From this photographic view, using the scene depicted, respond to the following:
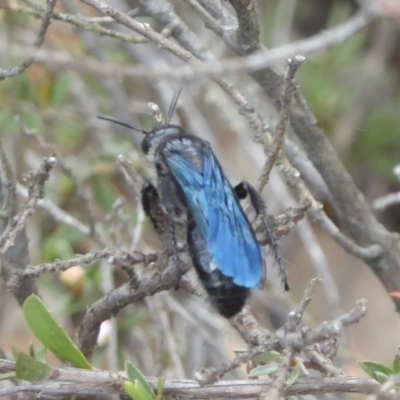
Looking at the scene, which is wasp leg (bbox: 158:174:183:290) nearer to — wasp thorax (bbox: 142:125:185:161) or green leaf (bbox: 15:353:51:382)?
wasp thorax (bbox: 142:125:185:161)

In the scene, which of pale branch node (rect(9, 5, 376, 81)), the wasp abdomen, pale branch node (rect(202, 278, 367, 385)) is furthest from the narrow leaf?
pale branch node (rect(9, 5, 376, 81))

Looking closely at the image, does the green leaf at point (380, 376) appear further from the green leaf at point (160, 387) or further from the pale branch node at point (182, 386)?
the green leaf at point (160, 387)

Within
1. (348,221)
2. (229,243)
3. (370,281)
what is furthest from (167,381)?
(370,281)

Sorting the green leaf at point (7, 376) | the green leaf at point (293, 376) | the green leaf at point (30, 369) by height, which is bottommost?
the green leaf at point (293, 376)

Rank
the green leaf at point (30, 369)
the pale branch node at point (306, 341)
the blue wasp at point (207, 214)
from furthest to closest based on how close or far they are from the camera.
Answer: the blue wasp at point (207, 214) → the green leaf at point (30, 369) → the pale branch node at point (306, 341)

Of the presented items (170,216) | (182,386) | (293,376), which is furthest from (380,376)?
(170,216)

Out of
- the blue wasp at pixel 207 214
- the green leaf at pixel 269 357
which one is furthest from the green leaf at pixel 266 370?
the blue wasp at pixel 207 214

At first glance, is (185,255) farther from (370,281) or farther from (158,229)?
(370,281)

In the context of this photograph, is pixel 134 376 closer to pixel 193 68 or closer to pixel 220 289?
pixel 220 289
